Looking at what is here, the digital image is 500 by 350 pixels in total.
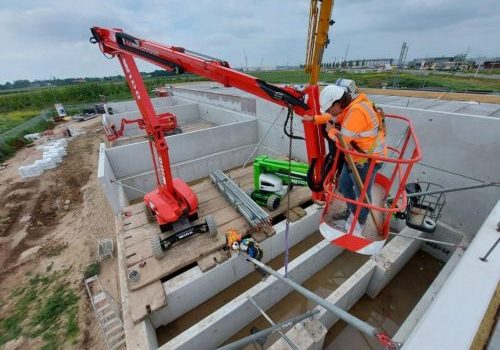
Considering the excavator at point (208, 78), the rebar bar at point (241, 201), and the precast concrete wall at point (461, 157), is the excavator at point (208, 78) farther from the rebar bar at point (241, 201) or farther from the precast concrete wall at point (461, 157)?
the precast concrete wall at point (461, 157)

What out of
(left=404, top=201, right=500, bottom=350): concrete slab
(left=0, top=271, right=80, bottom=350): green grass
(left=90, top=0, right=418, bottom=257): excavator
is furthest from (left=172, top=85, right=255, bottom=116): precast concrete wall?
(left=404, top=201, right=500, bottom=350): concrete slab

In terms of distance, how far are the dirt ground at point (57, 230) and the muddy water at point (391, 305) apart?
4.59m

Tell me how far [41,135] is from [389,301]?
26.3 metres

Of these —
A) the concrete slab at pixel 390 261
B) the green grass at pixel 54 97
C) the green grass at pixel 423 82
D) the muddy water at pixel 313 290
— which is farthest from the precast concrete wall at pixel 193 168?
the green grass at pixel 54 97

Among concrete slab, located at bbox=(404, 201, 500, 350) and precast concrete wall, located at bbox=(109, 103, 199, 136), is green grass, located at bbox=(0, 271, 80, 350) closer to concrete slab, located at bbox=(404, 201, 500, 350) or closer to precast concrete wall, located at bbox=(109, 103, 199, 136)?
concrete slab, located at bbox=(404, 201, 500, 350)

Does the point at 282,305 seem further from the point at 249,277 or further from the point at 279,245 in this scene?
the point at 279,245

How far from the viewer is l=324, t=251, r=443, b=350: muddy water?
4.18m

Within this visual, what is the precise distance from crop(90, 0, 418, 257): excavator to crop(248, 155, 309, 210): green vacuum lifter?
1.52m

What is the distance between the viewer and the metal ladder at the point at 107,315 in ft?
13.8

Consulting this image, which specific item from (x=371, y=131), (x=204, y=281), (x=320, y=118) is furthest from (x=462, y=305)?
(x=204, y=281)

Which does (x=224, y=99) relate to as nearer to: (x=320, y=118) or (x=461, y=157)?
(x=461, y=157)

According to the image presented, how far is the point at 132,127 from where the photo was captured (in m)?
16.6

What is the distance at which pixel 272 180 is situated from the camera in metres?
5.96

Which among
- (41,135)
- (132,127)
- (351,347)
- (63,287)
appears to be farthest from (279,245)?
(41,135)
